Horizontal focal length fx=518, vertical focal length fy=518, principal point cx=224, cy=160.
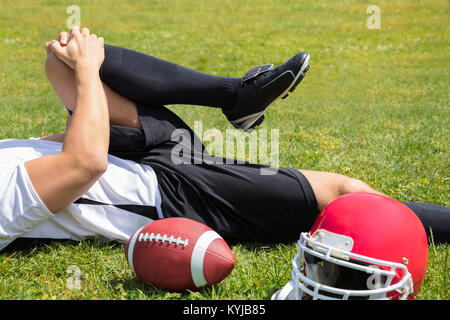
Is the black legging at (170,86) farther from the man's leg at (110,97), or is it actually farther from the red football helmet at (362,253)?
the red football helmet at (362,253)

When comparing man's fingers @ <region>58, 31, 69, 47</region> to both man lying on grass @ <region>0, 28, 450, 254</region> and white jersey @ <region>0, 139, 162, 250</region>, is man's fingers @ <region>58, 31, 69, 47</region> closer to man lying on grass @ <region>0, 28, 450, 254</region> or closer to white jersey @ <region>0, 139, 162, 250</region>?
man lying on grass @ <region>0, 28, 450, 254</region>

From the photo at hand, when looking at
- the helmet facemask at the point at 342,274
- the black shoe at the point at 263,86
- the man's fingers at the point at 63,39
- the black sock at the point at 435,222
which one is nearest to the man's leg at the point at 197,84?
the black shoe at the point at 263,86

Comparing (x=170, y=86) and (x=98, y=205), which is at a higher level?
(x=170, y=86)

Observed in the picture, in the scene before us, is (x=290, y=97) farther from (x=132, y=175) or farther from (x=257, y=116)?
(x=132, y=175)

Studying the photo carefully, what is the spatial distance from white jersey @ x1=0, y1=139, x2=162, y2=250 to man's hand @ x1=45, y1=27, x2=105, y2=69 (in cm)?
56

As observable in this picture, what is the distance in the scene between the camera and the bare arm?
266 centimetres

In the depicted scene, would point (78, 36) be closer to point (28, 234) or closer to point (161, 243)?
point (28, 234)

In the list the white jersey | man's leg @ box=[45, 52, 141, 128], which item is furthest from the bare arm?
man's leg @ box=[45, 52, 141, 128]

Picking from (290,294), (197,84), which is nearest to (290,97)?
(197,84)

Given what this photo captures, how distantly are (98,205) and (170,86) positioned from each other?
920mm

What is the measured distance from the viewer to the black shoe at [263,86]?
11.4ft

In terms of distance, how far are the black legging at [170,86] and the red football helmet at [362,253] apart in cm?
85

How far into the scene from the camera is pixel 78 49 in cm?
313
